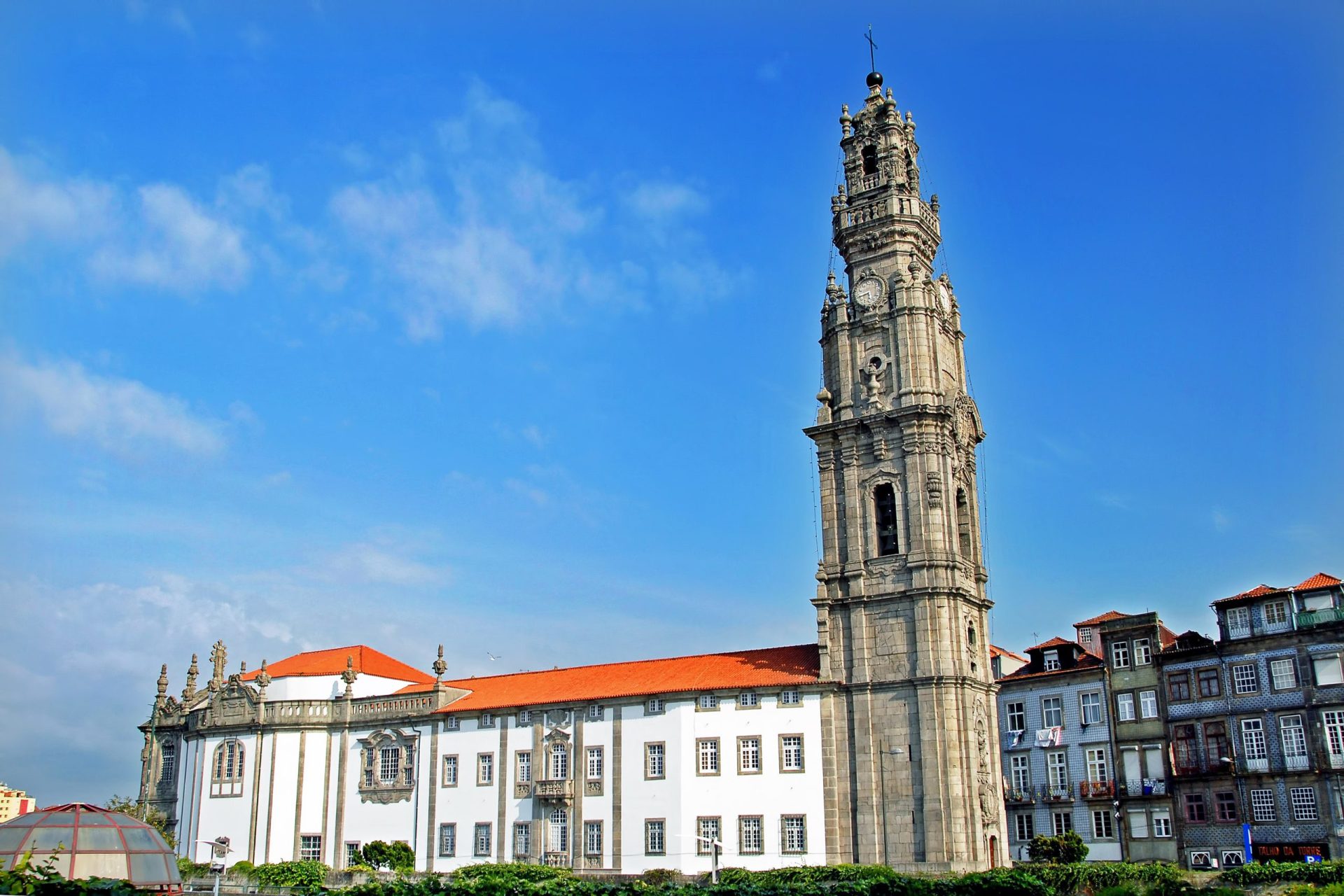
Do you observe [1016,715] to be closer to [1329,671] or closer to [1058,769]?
[1058,769]

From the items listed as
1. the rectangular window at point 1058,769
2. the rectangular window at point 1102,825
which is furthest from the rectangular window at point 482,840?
the rectangular window at point 1102,825

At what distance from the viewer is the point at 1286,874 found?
39188 millimetres

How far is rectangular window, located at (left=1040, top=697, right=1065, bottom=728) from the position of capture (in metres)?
61.7

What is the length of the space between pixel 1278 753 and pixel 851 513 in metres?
22.8

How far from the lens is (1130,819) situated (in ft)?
189

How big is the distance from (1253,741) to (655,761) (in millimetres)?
28051

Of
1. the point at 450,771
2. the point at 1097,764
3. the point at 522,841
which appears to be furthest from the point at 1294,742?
the point at 450,771

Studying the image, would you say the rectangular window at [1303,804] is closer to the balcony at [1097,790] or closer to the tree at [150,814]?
the balcony at [1097,790]

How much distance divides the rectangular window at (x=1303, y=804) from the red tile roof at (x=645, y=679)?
74.3ft

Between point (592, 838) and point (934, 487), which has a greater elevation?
point (934, 487)

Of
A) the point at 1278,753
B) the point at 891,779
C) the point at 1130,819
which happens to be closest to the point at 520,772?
the point at 891,779

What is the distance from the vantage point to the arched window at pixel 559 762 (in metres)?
52.6

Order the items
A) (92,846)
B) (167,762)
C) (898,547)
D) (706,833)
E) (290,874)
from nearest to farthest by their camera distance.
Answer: (92,846) < (706,833) < (898,547) < (290,874) < (167,762)

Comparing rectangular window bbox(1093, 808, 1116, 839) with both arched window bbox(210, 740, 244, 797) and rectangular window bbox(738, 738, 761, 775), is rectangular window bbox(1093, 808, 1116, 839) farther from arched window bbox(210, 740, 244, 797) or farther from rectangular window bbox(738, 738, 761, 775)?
arched window bbox(210, 740, 244, 797)
